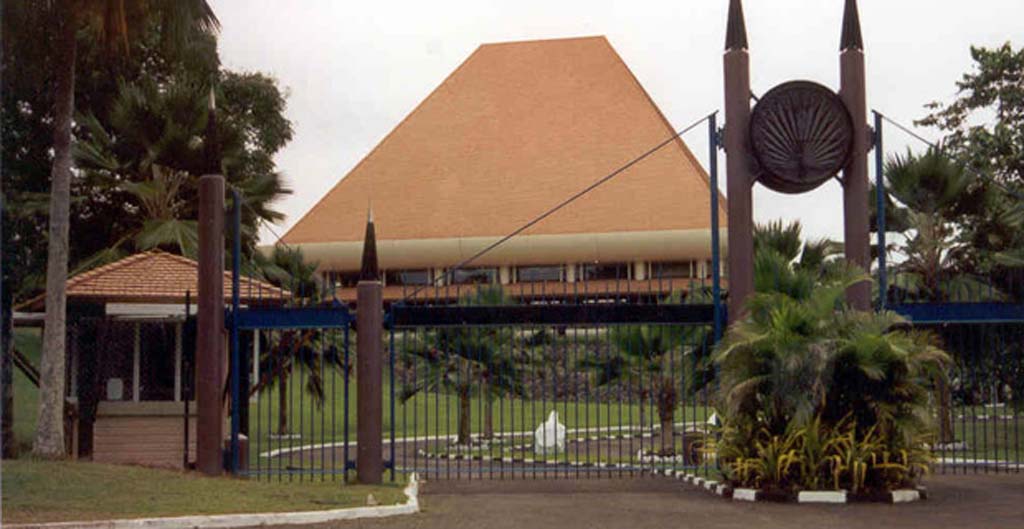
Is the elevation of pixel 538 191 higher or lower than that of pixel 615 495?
higher

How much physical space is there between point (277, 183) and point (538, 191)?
2677 cm

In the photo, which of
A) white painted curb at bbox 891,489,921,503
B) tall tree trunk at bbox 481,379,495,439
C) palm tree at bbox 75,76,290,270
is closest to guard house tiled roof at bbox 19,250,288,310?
tall tree trunk at bbox 481,379,495,439

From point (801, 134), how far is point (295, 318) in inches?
238

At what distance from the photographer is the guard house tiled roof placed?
16.3m

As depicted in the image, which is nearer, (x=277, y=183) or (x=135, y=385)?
(x=135, y=385)

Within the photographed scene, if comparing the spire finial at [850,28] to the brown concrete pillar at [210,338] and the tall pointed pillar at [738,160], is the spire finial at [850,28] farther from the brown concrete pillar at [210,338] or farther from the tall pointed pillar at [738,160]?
the brown concrete pillar at [210,338]

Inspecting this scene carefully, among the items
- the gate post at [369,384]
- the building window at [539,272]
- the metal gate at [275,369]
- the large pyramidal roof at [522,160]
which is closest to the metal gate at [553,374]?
the gate post at [369,384]

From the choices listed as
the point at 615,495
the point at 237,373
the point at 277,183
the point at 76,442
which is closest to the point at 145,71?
the point at 277,183

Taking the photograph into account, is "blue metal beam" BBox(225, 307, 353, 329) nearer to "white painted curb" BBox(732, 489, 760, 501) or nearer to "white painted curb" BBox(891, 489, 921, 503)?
"white painted curb" BBox(732, 489, 760, 501)

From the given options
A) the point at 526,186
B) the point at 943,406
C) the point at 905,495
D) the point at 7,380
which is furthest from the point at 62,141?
the point at 526,186

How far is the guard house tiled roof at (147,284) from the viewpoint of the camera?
53.4 ft

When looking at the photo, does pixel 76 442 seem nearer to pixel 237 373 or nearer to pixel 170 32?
pixel 237 373

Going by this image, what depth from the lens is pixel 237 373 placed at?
1477 centimetres

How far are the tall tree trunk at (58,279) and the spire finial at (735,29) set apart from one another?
737 centimetres
